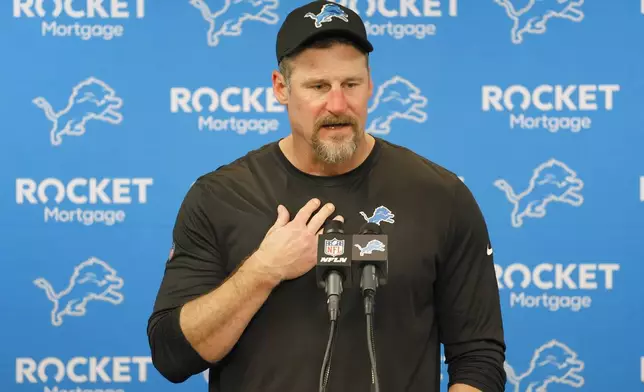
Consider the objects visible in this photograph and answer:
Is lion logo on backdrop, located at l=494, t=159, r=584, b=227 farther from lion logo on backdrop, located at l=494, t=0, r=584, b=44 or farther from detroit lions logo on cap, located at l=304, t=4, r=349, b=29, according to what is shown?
detroit lions logo on cap, located at l=304, t=4, r=349, b=29

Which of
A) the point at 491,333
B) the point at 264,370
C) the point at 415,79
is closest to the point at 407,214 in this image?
the point at 491,333

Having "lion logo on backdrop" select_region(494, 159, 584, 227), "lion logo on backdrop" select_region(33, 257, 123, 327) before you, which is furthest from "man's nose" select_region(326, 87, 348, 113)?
"lion logo on backdrop" select_region(33, 257, 123, 327)

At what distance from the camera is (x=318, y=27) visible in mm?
1480

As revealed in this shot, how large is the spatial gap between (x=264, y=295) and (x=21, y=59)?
74.5 inches

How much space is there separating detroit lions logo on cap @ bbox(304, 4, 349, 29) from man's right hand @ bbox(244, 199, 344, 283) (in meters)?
0.35

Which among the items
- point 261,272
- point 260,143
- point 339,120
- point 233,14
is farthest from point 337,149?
point 233,14

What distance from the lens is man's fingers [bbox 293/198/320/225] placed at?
1435 mm

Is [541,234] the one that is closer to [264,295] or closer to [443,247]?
[443,247]

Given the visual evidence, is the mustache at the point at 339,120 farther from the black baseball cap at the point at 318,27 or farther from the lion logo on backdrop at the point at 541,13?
the lion logo on backdrop at the point at 541,13

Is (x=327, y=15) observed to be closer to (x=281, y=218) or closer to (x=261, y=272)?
(x=281, y=218)

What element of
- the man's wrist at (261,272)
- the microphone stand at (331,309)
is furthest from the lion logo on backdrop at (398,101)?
the microphone stand at (331,309)

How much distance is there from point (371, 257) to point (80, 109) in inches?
77.8

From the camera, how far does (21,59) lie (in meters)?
2.91

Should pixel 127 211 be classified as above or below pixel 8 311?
above
